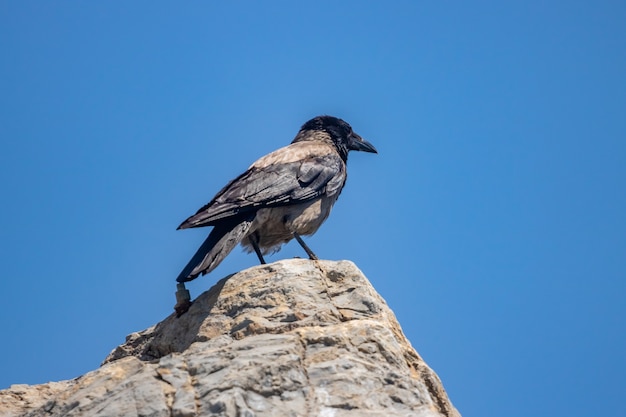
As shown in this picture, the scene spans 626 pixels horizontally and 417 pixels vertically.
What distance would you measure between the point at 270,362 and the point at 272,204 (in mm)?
4240

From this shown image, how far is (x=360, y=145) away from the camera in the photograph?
51.4 feet

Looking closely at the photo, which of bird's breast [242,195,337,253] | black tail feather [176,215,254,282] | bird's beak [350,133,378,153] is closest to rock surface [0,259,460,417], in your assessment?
black tail feather [176,215,254,282]

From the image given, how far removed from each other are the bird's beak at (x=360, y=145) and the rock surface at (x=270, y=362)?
211 inches

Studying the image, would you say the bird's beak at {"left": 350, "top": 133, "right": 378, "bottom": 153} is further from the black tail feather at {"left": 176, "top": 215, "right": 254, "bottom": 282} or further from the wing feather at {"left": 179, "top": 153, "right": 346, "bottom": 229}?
the black tail feather at {"left": 176, "top": 215, "right": 254, "bottom": 282}

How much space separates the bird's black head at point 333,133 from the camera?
15.1 meters

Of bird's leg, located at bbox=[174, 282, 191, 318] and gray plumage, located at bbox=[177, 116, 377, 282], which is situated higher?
gray plumage, located at bbox=[177, 116, 377, 282]

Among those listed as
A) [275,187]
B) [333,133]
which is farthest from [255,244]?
[333,133]

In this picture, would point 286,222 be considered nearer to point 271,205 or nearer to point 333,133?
point 271,205

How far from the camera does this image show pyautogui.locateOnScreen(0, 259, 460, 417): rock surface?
795cm

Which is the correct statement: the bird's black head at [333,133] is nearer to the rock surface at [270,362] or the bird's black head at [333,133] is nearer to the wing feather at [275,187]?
the wing feather at [275,187]

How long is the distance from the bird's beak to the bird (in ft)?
2.77

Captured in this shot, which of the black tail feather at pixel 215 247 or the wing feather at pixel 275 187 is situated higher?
the wing feather at pixel 275 187

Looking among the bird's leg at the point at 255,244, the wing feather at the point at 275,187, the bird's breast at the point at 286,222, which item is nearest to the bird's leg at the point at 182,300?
the wing feather at the point at 275,187

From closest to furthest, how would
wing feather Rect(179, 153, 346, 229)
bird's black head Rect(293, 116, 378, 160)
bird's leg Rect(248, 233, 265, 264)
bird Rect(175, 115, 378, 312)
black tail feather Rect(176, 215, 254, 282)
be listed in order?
black tail feather Rect(176, 215, 254, 282) < bird Rect(175, 115, 378, 312) < wing feather Rect(179, 153, 346, 229) < bird's leg Rect(248, 233, 265, 264) < bird's black head Rect(293, 116, 378, 160)
